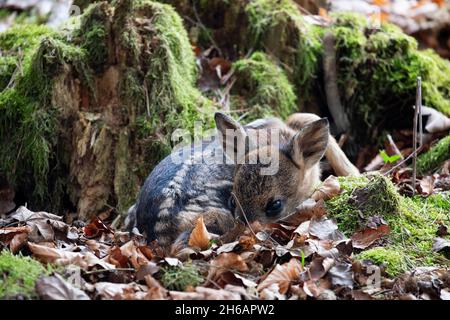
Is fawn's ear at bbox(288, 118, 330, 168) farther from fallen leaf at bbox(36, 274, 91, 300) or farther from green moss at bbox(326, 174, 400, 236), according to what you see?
fallen leaf at bbox(36, 274, 91, 300)

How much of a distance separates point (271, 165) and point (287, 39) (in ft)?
10.5

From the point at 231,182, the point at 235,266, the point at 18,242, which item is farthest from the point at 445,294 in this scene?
the point at 18,242

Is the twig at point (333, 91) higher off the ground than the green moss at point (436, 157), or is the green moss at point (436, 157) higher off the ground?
the twig at point (333, 91)

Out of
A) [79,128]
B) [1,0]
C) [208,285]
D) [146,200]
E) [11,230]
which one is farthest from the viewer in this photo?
[1,0]

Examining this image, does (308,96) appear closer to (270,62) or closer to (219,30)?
(270,62)

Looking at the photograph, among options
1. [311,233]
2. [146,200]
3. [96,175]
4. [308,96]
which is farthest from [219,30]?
[311,233]

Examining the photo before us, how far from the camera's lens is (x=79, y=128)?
738 cm

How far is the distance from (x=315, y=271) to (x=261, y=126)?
2.81 meters

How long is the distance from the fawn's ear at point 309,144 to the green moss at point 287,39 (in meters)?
2.61

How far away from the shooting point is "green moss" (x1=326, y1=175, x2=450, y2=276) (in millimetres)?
4859

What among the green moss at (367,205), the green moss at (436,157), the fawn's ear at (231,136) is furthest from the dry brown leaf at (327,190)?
the green moss at (436,157)

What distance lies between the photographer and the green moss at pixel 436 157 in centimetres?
746

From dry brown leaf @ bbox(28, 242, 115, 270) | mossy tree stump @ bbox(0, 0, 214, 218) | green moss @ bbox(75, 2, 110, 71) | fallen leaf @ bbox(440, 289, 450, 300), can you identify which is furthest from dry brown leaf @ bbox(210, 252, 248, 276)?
green moss @ bbox(75, 2, 110, 71)

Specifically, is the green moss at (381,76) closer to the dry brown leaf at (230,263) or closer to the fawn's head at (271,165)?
the fawn's head at (271,165)
